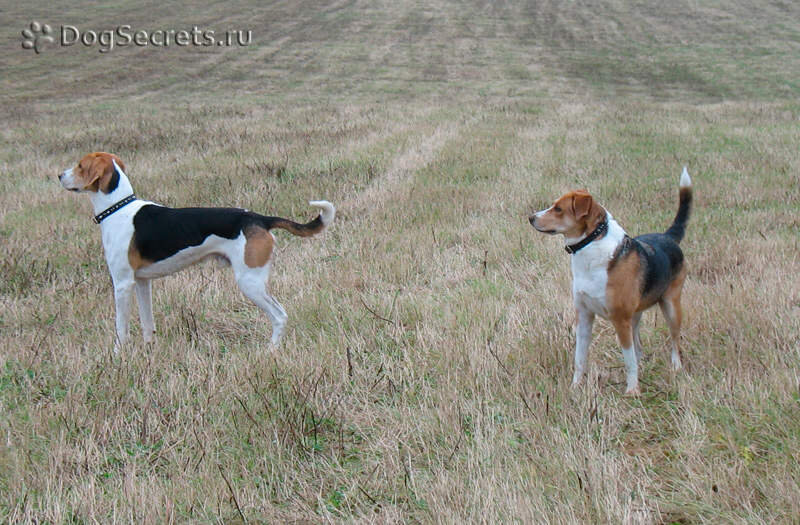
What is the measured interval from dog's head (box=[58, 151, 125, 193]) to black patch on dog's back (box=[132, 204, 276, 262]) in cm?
39

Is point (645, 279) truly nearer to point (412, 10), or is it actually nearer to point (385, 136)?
point (385, 136)

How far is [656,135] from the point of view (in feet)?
47.7

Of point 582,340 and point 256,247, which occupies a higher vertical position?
point 582,340

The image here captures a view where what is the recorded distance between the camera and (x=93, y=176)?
5.24 meters

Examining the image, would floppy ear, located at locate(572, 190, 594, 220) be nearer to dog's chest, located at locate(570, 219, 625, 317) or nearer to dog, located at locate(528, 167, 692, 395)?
dog, located at locate(528, 167, 692, 395)

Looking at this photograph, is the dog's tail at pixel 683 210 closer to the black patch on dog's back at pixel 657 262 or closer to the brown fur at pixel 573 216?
the black patch on dog's back at pixel 657 262

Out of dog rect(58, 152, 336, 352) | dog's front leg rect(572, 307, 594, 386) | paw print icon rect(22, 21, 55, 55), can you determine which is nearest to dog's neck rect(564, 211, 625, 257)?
dog's front leg rect(572, 307, 594, 386)

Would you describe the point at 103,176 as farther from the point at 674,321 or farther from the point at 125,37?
the point at 125,37

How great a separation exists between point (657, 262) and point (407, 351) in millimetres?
1567

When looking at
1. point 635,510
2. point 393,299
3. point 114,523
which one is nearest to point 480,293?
point 393,299

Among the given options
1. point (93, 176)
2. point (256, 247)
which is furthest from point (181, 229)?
point (93, 176)

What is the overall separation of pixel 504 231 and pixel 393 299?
235cm

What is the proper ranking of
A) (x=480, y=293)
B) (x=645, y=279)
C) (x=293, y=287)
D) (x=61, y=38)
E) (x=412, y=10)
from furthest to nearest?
1. (x=412, y=10)
2. (x=61, y=38)
3. (x=293, y=287)
4. (x=480, y=293)
5. (x=645, y=279)

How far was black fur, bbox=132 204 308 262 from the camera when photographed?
513cm
